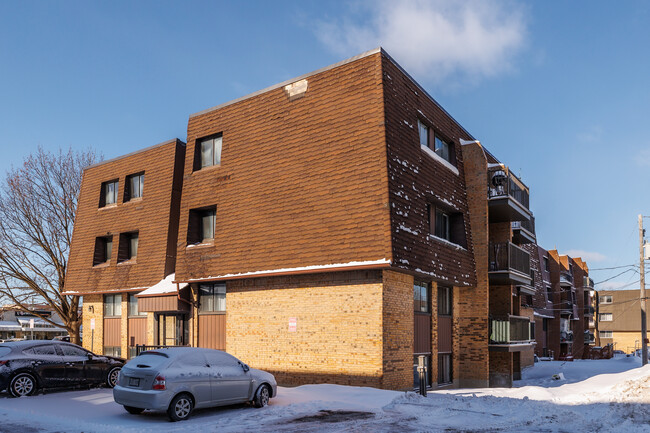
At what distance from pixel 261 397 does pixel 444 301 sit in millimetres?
11472

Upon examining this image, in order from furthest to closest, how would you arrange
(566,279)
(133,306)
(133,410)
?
(566,279) < (133,306) < (133,410)

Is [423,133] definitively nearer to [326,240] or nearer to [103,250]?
[326,240]

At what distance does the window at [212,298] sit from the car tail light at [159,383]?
11.1m

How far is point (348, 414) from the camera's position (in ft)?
42.5

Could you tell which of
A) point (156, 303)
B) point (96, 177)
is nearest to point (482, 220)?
point (156, 303)

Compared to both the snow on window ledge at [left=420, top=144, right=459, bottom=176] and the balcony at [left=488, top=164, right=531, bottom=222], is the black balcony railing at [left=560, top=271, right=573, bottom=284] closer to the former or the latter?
the balcony at [left=488, top=164, right=531, bottom=222]

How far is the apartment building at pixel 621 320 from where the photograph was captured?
9444 cm

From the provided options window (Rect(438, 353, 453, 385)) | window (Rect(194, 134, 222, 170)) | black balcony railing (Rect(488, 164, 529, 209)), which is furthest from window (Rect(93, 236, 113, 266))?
black balcony railing (Rect(488, 164, 529, 209))

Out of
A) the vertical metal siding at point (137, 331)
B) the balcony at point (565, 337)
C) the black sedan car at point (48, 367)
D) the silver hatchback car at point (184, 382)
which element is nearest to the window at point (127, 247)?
the vertical metal siding at point (137, 331)

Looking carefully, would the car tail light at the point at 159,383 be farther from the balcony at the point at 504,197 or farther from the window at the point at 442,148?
the balcony at the point at 504,197

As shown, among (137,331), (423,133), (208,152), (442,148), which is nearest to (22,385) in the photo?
(137,331)

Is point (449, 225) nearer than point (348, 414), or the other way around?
point (348, 414)

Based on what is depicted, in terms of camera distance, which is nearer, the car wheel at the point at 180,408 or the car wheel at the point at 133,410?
the car wheel at the point at 180,408

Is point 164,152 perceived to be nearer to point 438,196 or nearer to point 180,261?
point 180,261
